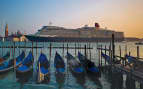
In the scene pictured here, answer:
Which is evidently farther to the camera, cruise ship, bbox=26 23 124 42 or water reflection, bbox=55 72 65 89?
cruise ship, bbox=26 23 124 42

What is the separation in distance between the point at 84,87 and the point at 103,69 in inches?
259

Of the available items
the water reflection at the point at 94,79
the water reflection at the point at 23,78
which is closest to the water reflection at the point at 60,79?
the water reflection at the point at 94,79

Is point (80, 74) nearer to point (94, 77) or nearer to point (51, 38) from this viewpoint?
point (94, 77)

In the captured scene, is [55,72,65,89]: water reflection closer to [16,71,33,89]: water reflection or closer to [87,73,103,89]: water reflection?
[87,73,103,89]: water reflection

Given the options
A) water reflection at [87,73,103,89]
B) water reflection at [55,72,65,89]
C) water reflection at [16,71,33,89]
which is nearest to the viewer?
water reflection at [55,72,65,89]

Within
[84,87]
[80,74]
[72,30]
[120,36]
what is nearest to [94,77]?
[80,74]

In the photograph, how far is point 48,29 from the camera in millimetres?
95938

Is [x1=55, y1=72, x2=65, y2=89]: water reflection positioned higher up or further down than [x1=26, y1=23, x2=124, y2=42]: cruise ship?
further down

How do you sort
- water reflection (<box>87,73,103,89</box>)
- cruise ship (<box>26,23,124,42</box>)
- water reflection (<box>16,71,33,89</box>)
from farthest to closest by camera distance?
cruise ship (<box>26,23,124,42</box>) → water reflection (<box>16,71,33,89</box>) → water reflection (<box>87,73,103,89</box>)

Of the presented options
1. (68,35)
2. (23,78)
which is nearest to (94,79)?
(23,78)

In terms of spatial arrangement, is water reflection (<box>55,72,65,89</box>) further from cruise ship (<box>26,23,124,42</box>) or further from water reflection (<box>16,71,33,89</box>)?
cruise ship (<box>26,23,124,42</box>)

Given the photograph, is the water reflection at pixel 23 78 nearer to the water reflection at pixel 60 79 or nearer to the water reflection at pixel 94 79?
the water reflection at pixel 60 79

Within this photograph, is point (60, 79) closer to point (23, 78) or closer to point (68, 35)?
point (23, 78)

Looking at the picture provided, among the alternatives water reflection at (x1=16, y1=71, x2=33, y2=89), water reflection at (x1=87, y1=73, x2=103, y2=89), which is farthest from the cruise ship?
water reflection at (x1=87, y1=73, x2=103, y2=89)
